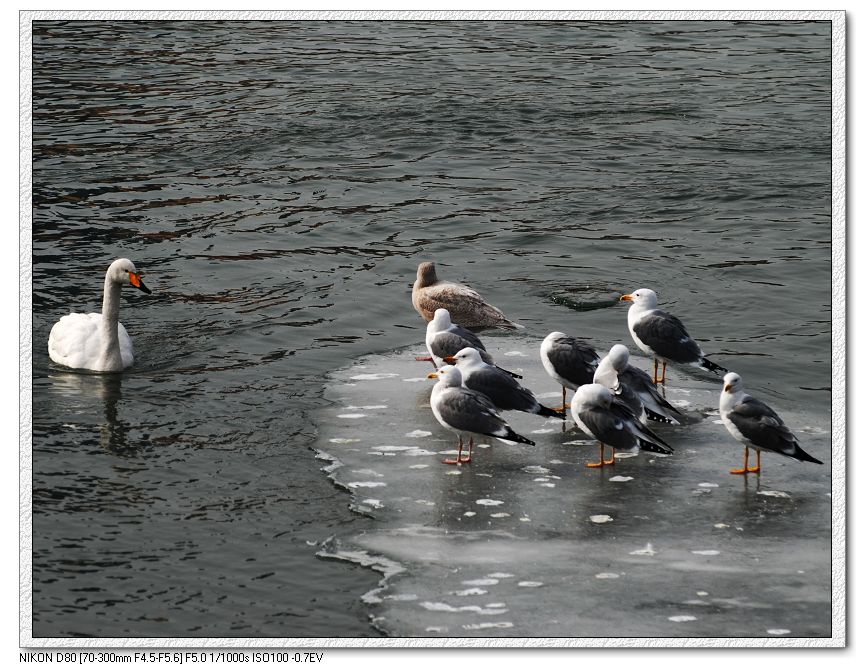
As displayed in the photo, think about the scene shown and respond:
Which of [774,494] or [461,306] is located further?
[461,306]

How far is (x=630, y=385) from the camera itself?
12.0 meters

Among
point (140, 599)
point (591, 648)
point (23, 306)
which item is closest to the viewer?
point (591, 648)

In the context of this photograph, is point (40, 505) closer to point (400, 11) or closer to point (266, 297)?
point (400, 11)

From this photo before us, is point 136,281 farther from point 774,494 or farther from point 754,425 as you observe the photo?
point 774,494

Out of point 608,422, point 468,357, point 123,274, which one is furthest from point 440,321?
point 123,274

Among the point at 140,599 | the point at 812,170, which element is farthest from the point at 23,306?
the point at 812,170

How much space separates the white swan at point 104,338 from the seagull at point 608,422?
524 cm

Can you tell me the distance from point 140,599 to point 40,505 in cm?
188

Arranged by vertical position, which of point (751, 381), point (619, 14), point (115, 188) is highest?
point (619, 14)

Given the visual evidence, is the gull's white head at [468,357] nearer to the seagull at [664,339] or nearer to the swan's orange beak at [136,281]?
the seagull at [664,339]

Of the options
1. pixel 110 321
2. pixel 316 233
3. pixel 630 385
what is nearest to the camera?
pixel 630 385

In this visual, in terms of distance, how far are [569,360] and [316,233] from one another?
26.6 feet
